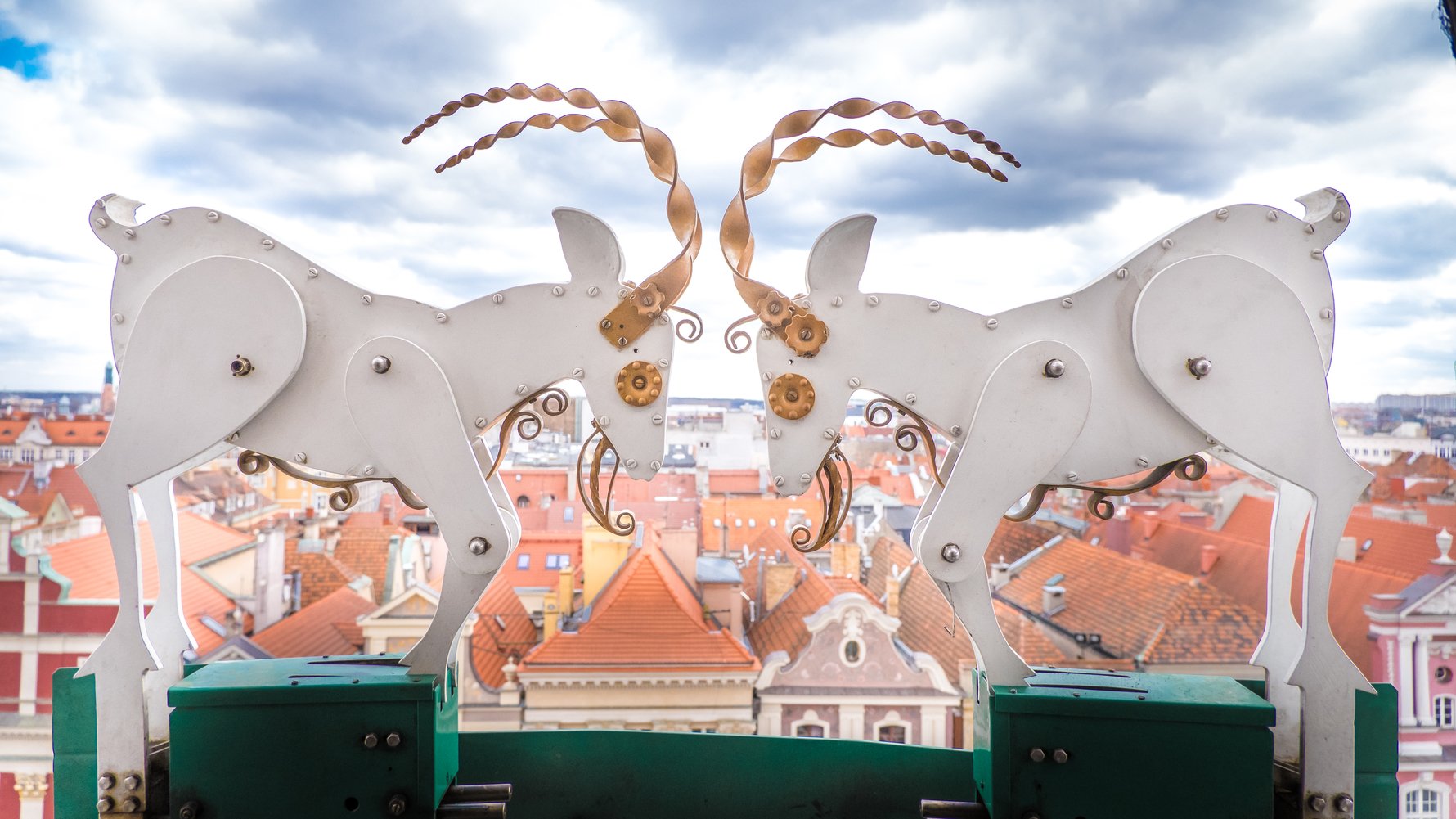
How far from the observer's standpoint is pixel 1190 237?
162 centimetres

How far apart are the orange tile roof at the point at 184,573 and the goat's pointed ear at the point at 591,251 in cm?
235

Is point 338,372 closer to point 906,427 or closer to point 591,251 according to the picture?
point 591,251

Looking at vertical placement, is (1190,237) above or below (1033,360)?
above

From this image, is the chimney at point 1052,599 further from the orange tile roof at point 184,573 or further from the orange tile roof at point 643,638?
the orange tile roof at point 184,573

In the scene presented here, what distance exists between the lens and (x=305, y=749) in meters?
1.61

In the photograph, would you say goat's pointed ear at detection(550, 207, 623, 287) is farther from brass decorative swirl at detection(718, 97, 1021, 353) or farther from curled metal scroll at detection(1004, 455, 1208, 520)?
curled metal scroll at detection(1004, 455, 1208, 520)

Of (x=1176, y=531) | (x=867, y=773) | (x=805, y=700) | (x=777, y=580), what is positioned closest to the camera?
(x=867, y=773)

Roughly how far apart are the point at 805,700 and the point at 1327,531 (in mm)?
2233

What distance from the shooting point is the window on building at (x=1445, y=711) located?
2.89 meters

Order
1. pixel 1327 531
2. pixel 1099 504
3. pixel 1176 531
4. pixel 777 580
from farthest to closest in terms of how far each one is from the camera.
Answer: pixel 777 580 → pixel 1176 531 → pixel 1099 504 → pixel 1327 531

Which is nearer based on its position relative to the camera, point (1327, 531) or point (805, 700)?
point (1327, 531)

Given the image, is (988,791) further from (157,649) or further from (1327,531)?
(157,649)

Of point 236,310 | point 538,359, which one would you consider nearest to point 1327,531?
point 538,359

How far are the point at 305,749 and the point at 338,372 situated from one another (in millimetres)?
830
